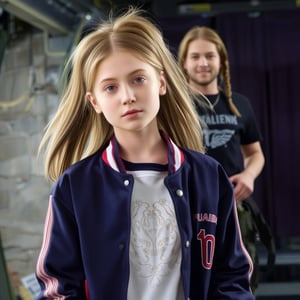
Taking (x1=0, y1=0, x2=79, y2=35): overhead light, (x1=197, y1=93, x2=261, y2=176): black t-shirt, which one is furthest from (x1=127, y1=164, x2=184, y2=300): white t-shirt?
(x1=0, y1=0, x2=79, y2=35): overhead light

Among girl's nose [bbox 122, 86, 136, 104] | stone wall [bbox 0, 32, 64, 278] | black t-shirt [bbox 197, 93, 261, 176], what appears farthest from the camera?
stone wall [bbox 0, 32, 64, 278]

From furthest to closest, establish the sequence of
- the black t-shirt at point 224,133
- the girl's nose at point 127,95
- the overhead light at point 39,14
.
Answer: the overhead light at point 39,14 < the black t-shirt at point 224,133 < the girl's nose at point 127,95

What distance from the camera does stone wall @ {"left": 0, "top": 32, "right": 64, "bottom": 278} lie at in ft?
12.1

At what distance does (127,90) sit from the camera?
82 cm

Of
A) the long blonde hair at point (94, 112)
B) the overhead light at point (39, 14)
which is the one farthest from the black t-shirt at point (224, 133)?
the overhead light at point (39, 14)

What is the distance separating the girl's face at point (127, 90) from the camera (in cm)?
83

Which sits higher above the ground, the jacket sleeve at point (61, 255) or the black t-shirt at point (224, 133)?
the black t-shirt at point (224, 133)

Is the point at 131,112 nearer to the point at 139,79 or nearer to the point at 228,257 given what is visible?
the point at 139,79

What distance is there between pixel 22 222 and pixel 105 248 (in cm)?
299

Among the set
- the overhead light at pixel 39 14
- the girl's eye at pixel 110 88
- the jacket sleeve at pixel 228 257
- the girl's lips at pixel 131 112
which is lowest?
the jacket sleeve at pixel 228 257

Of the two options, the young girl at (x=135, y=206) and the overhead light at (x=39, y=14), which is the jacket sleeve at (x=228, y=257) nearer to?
the young girl at (x=135, y=206)

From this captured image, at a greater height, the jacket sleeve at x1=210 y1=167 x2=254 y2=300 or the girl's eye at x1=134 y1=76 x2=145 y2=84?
the girl's eye at x1=134 y1=76 x2=145 y2=84

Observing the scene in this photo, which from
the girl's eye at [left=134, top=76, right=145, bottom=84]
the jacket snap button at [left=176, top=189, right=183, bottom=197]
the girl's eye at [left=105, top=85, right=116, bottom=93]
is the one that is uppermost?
the girl's eye at [left=134, top=76, right=145, bottom=84]

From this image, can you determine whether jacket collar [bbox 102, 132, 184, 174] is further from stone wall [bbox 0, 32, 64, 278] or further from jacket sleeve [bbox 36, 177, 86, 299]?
stone wall [bbox 0, 32, 64, 278]
